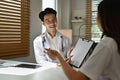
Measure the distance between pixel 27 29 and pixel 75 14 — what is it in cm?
139

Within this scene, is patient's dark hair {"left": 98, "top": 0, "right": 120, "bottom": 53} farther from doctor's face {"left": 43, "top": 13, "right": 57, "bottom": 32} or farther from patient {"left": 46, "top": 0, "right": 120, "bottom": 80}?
doctor's face {"left": 43, "top": 13, "right": 57, "bottom": 32}

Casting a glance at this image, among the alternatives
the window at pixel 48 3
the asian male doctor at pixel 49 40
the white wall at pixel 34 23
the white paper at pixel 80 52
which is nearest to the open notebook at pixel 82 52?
the white paper at pixel 80 52

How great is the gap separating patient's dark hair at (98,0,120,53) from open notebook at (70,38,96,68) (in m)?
0.77

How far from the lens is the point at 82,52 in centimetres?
190

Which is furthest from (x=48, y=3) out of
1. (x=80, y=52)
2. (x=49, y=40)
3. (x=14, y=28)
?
(x=80, y=52)

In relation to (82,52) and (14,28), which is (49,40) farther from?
(82,52)

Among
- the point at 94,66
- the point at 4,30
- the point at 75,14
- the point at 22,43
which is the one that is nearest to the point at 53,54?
the point at 94,66

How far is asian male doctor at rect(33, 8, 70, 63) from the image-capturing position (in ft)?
8.88

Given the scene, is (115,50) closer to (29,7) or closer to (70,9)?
(29,7)

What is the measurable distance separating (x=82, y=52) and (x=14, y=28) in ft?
4.62

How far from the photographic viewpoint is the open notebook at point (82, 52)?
6.03 ft

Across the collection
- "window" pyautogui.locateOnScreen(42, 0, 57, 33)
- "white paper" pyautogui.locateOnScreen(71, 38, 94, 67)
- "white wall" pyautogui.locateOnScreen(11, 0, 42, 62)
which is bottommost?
"white paper" pyautogui.locateOnScreen(71, 38, 94, 67)

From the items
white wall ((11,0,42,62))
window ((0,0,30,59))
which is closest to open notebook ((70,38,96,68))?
window ((0,0,30,59))

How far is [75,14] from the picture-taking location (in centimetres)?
438
